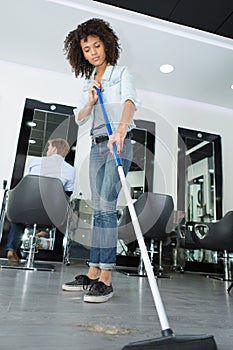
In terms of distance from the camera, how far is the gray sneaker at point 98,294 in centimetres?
106

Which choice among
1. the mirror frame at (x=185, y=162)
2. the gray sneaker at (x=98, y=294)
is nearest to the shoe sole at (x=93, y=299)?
the gray sneaker at (x=98, y=294)

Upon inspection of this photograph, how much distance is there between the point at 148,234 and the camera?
2426mm

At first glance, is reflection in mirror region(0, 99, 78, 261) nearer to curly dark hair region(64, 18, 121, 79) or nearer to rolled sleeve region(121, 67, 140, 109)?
curly dark hair region(64, 18, 121, 79)

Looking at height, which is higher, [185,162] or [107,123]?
[185,162]

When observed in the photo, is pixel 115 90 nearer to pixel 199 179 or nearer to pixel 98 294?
pixel 98 294

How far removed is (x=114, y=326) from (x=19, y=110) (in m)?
3.23

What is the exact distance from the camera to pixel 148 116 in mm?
4086

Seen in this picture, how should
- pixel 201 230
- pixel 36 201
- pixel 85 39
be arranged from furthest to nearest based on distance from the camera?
pixel 201 230 → pixel 36 201 → pixel 85 39

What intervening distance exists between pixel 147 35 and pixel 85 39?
1.96 metres

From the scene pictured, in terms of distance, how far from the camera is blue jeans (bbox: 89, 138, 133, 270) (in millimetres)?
1227

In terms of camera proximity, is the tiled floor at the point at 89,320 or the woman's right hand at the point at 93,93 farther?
the woman's right hand at the point at 93,93

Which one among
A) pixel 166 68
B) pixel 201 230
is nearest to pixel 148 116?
pixel 166 68

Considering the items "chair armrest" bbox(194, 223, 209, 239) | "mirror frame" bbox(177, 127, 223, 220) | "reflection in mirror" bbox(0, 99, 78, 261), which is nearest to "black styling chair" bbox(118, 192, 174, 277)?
"chair armrest" bbox(194, 223, 209, 239)

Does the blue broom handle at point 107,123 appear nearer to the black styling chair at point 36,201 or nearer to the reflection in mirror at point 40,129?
the black styling chair at point 36,201
